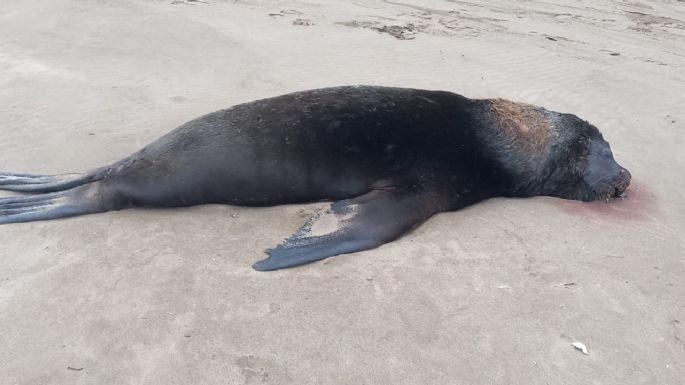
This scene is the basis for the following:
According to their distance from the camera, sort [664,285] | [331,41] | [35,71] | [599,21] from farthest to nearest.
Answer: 1. [599,21]
2. [331,41]
3. [35,71]
4. [664,285]

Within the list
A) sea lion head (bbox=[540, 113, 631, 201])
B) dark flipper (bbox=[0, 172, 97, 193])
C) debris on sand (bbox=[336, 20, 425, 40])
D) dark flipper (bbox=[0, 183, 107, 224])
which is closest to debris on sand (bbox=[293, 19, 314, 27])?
debris on sand (bbox=[336, 20, 425, 40])

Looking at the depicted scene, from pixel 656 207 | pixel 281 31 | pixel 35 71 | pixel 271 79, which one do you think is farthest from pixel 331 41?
pixel 656 207

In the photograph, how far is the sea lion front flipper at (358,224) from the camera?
12.0 ft

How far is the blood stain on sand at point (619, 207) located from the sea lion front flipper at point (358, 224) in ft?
3.67

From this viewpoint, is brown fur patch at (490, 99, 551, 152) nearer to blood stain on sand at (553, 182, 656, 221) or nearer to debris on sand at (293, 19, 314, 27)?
blood stain on sand at (553, 182, 656, 221)

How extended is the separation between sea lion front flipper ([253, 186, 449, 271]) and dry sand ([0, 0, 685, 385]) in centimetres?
9

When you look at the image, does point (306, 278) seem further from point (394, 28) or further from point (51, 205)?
point (394, 28)

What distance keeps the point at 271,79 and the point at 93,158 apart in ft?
9.15

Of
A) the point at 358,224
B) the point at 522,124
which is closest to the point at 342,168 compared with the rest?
the point at 358,224

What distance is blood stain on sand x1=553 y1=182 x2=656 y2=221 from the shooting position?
Result: 15.2 ft

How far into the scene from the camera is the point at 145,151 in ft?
14.8

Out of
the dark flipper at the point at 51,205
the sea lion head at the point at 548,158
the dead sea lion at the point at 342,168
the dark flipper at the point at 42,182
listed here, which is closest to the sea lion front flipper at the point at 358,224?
the dead sea lion at the point at 342,168

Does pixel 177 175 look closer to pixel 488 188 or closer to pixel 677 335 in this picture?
pixel 488 188

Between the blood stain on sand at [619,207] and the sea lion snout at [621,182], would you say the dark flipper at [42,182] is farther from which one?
the sea lion snout at [621,182]
